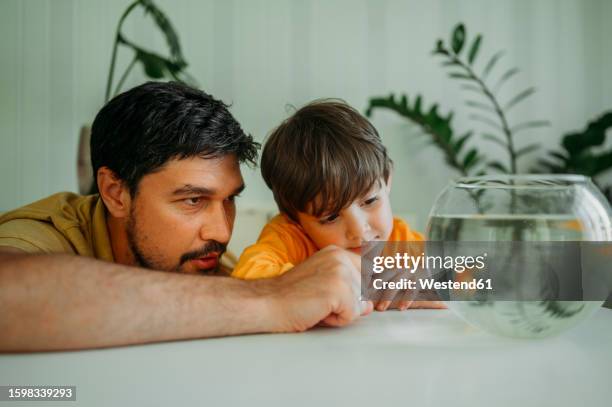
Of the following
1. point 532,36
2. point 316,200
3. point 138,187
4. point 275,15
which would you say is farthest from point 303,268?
point 532,36

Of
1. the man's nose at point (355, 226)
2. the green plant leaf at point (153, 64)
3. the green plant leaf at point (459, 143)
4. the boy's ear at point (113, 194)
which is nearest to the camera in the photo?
the man's nose at point (355, 226)

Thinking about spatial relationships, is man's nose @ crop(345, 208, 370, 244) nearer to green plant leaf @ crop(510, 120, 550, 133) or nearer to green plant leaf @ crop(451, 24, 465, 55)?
green plant leaf @ crop(451, 24, 465, 55)

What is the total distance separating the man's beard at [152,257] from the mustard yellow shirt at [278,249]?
12 cm

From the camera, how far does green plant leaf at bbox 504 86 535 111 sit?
10.2 ft

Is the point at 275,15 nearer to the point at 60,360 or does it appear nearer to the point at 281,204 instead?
the point at 281,204

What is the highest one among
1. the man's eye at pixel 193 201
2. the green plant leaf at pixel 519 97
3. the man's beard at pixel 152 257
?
the green plant leaf at pixel 519 97

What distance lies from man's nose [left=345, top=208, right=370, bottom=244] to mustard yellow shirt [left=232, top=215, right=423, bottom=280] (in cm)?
14

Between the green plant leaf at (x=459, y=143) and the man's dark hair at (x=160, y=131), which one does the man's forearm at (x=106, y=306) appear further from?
the green plant leaf at (x=459, y=143)

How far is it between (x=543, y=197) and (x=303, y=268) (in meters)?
0.36

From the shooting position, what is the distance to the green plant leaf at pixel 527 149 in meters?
3.19

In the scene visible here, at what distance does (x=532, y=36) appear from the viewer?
11.1 feet

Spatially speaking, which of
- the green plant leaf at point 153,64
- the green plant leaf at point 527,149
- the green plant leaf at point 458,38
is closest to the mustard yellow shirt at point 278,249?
the green plant leaf at point 153,64

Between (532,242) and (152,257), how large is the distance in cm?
106

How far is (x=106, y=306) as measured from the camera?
2.12 feet
